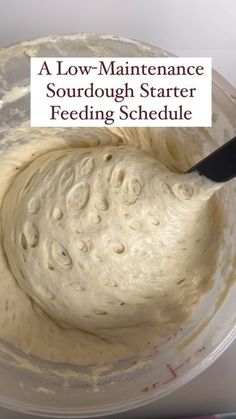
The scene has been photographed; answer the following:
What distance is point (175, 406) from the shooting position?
32.8 inches

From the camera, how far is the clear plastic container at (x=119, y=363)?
2.30 ft

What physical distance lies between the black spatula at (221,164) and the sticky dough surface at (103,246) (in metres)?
0.03

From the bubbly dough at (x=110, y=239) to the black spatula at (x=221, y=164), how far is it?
0.18 feet

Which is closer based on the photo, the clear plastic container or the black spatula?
the black spatula

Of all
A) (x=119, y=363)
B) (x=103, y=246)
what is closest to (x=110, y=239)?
(x=103, y=246)

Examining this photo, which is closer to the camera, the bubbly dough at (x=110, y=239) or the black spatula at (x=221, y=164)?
the black spatula at (x=221, y=164)

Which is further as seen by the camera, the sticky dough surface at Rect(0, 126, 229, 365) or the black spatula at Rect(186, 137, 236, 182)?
the sticky dough surface at Rect(0, 126, 229, 365)

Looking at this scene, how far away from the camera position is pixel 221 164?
59 centimetres

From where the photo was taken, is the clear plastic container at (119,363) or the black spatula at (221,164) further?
the clear plastic container at (119,363)

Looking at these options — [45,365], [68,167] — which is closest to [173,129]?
[68,167]

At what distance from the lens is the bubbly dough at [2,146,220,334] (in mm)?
720

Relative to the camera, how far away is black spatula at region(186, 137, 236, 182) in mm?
565

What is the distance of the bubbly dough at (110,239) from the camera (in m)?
0.72

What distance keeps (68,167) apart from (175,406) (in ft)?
1.44
